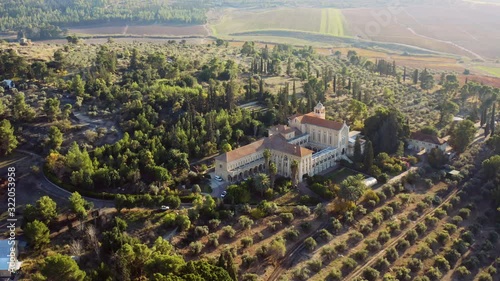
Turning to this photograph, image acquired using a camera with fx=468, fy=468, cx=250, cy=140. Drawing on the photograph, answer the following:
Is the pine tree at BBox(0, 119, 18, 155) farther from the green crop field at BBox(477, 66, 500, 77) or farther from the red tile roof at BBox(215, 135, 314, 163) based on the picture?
the green crop field at BBox(477, 66, 500, 77)

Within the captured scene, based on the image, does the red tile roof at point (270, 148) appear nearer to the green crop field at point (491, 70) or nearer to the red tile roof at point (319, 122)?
the red tile roof at point (319, 122)

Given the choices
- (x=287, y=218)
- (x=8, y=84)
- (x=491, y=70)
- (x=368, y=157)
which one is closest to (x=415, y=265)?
(x=287, y=218)

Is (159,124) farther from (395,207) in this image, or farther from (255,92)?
(395,207)

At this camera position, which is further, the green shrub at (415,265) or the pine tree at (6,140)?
the pine tree at (6,140)

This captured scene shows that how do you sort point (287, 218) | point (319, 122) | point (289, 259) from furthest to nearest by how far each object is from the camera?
point (319, 122) → point (287, 218) → point (289, 259)

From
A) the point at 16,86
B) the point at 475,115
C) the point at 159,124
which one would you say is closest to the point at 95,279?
the point at 159,124

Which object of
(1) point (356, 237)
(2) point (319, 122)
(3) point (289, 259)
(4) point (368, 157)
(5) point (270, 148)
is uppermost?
(2) point (319, 122)

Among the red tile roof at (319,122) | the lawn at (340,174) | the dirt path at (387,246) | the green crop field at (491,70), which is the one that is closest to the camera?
the dirt path at (387,246)

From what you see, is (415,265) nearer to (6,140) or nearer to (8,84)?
(6,140)

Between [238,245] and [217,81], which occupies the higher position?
[217,81]

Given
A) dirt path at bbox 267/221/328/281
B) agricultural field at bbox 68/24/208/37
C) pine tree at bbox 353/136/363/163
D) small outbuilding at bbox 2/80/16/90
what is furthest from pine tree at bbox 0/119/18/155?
agricultural field at bbox 68/24/208/37

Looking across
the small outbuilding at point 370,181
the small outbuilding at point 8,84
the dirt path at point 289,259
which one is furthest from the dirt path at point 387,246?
the small outbuilding at point 8,84
